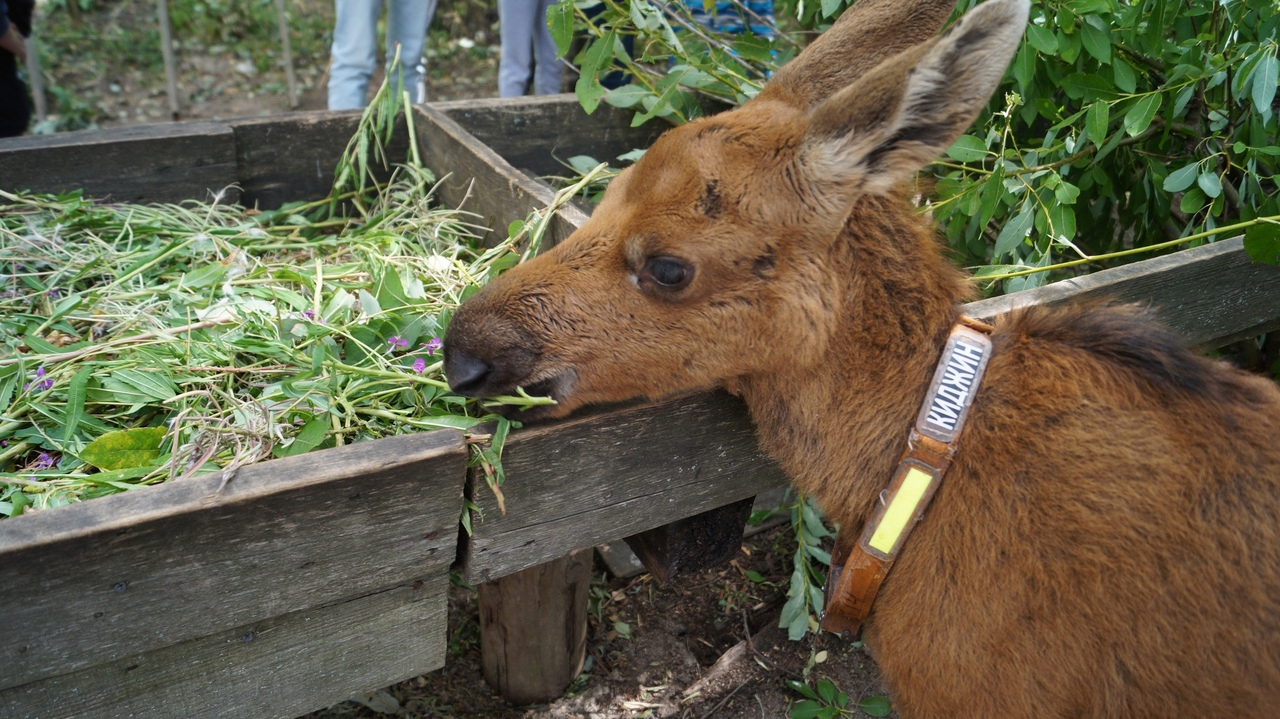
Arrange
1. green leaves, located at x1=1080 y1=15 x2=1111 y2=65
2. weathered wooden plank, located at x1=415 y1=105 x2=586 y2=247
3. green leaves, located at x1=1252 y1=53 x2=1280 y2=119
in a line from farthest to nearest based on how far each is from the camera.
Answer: weathered wooden plank, located at x1=415 y1=105 x2=586 y2=247, green leaves, located at x1=1080 y1=15 x2=1111 y2=65, green leaves, located at x1=1252 y1=53 x2=1280 y2=119

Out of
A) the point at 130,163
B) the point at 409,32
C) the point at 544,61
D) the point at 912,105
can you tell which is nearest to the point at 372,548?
the point at 912,105

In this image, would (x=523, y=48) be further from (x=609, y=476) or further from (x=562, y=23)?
(x=609, y=476)

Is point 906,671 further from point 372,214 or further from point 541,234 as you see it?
point 372,214

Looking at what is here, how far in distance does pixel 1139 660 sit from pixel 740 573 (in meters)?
2.53

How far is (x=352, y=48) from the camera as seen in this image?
6660mm

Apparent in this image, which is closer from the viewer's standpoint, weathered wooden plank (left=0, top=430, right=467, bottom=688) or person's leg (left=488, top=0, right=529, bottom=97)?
weathered wooden plank (left=0, top=430, right=467, bottom=688)

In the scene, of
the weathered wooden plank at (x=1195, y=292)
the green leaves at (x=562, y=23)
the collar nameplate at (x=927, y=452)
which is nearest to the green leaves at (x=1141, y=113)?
the weathered wooden plank at (x=1195, y=292)

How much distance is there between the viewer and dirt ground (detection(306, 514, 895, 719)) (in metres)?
3.82

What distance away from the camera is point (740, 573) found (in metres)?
4.64

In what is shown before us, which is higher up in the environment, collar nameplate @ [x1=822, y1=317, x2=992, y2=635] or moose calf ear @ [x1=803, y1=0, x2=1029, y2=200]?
moose calf ear @ [x1=803, y1=0, x2=1029, y2=200]

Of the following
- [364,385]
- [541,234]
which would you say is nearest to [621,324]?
[364,385]

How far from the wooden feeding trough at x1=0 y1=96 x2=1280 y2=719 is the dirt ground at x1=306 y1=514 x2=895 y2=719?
9.1 inches

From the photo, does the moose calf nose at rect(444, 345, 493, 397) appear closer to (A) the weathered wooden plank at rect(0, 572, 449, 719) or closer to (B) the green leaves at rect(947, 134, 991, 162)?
(A) the weathered wooden plank at rect(0, 572, 449, 719)

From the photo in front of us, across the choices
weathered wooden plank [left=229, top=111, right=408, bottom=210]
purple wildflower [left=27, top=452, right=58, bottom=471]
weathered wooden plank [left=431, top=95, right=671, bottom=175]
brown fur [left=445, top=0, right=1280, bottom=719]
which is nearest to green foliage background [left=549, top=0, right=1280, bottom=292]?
weathered wooden plank [left=431, top=95, right=671, bottom=175]
